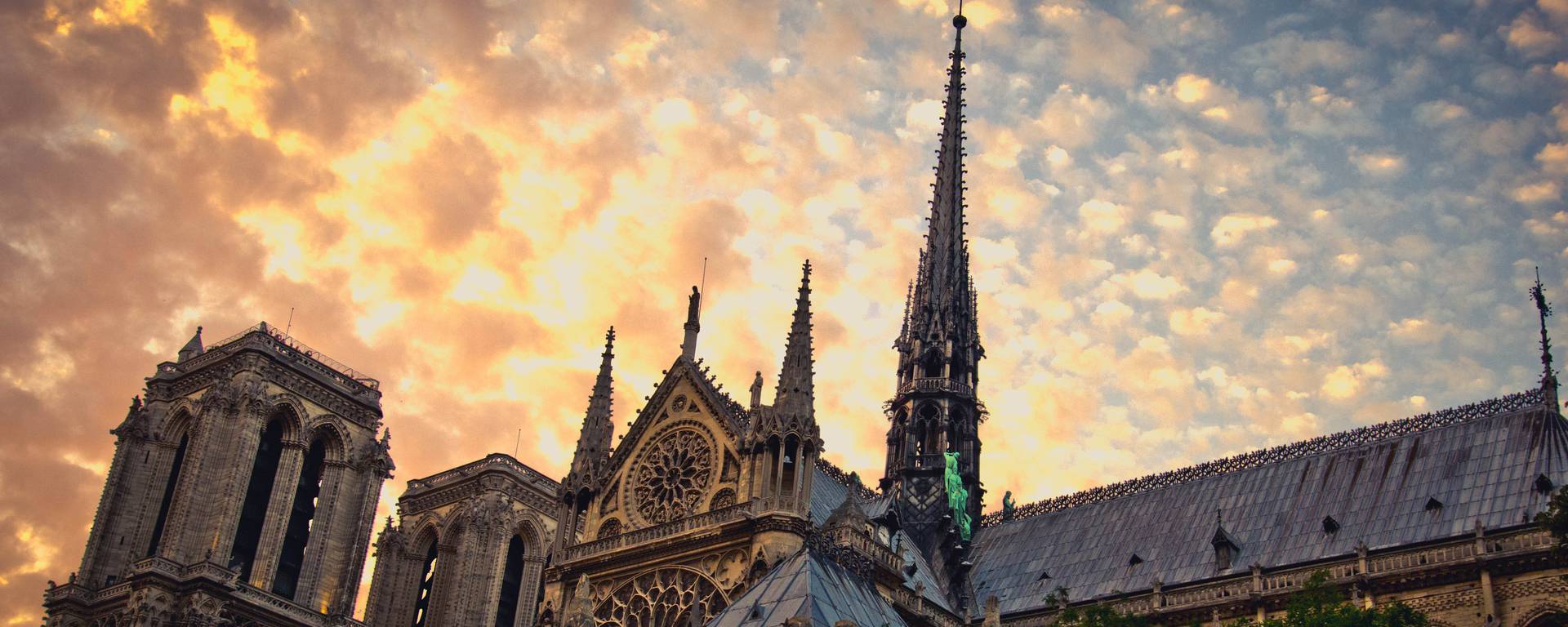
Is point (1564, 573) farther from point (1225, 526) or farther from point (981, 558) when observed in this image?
point (981, 558)

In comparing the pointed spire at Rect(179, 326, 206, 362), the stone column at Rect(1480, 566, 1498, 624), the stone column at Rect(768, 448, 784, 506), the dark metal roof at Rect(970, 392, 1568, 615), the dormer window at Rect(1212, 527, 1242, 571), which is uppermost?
the pointed spire at Rect(179, 326, 206, 362)

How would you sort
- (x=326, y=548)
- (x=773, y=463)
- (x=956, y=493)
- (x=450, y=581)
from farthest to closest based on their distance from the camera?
(x=450, y=581) < (x=326, y=548) < (x=956, y=493) < (x=773, y=463)

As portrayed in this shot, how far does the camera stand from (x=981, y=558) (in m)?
48.5

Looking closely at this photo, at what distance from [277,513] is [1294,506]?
34755mm

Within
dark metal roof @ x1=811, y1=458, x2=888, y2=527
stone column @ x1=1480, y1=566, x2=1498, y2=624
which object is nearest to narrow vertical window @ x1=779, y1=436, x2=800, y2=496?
dark metal roof @ x1=811, y1=458, x2=888, y2=527

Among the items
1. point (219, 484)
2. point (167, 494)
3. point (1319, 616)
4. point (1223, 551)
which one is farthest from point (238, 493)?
point (1319, 616)

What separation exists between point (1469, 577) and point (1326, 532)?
5109mm

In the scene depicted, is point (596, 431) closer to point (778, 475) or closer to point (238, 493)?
point (778, 475)

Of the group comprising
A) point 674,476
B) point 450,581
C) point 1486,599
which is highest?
point 450,581

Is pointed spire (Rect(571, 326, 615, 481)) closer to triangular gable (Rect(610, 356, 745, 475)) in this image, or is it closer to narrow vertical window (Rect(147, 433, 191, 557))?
triangular gable (Rect(610, 356, 745, 475))

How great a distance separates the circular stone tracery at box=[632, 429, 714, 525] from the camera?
3872cm

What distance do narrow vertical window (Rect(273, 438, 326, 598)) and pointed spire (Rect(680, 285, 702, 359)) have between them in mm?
20279

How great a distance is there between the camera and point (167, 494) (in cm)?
5531

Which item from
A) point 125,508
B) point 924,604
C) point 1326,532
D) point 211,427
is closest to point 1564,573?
point 1326,532
